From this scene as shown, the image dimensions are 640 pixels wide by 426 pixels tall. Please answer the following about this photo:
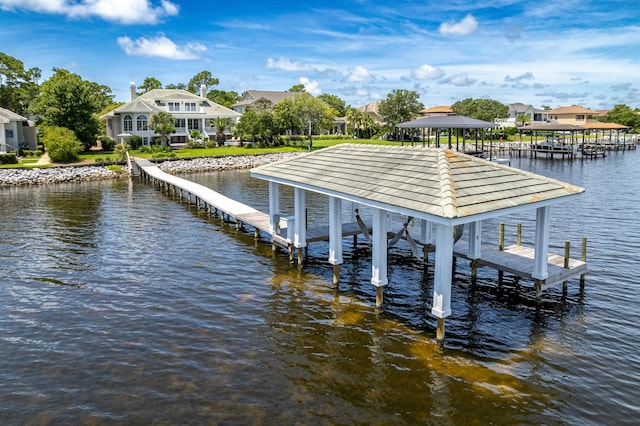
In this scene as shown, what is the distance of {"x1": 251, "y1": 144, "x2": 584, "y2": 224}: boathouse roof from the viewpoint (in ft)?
43.4

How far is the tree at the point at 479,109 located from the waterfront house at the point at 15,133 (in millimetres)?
78716

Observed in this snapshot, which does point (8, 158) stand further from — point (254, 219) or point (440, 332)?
point (440, 332)

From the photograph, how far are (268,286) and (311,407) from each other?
8.04 m

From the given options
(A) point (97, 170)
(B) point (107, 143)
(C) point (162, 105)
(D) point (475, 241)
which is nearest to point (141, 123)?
Answer: (B) point (107, 143)

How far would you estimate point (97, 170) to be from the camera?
53438 millimetres

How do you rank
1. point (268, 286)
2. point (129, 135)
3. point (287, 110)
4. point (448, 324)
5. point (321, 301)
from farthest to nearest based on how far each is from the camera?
point (287, 110)
point (129, 135)
point (268, 286)
point (321, 301)
point (448, 324)

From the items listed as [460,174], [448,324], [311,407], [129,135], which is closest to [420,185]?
[460,174]

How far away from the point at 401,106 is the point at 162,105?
41667mm

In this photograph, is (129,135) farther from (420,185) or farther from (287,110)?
(420,185)

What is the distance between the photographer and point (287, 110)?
255 ft

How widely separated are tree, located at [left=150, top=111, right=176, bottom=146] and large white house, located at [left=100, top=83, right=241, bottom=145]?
1.94m

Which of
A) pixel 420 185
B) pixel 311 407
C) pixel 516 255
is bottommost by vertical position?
pixel 311 407

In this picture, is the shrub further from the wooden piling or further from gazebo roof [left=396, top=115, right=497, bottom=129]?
the wooden piling

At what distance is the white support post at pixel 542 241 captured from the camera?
15789mm
